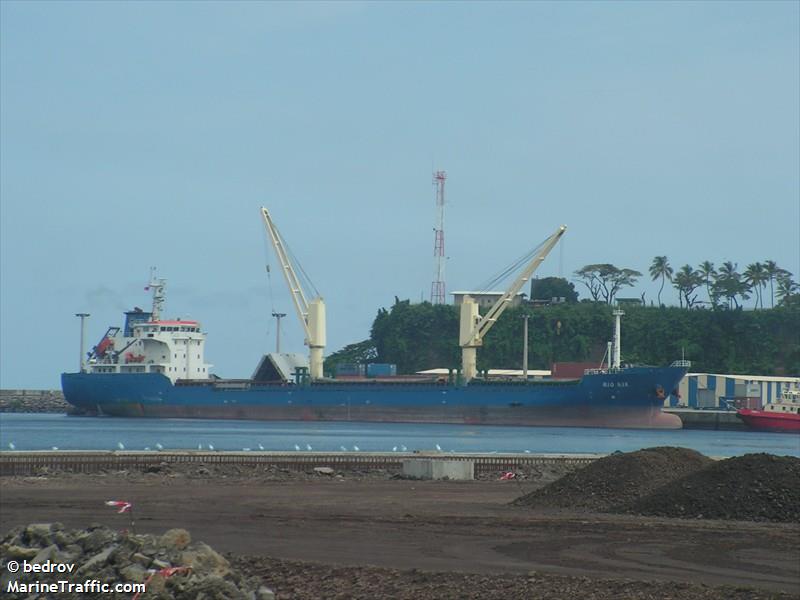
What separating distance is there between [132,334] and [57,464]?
6174 cm

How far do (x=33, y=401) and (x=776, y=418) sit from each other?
73726 mm

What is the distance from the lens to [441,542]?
15555 millimetres

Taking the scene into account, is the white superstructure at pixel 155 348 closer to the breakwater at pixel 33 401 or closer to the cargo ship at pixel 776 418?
the breakwater at pixel 33 401

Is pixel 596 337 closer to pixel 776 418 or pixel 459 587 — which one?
pixel 776 418

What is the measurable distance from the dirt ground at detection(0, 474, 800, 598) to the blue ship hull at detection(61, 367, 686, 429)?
5217 cm

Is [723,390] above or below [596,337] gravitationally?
below

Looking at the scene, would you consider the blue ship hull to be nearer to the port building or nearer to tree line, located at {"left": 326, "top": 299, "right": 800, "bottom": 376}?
the port building

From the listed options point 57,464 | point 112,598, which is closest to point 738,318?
point 57,464

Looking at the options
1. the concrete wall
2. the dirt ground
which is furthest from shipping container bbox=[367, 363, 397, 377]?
the dirt ground

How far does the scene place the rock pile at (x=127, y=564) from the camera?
462 inches

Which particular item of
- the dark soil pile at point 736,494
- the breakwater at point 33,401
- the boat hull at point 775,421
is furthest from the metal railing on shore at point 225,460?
the breakwater at point 33,401

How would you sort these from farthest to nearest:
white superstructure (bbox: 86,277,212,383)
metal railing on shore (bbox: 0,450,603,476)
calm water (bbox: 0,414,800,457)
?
white superstructure (bbox: 86,277,212,383)
calm water (bbox: 0,414,800,457)
metal railing on shore (bbox: 0,450,603,476)

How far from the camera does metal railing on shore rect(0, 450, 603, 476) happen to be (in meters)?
28.3

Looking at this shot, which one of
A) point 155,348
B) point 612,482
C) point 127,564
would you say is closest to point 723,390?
point 155,348
